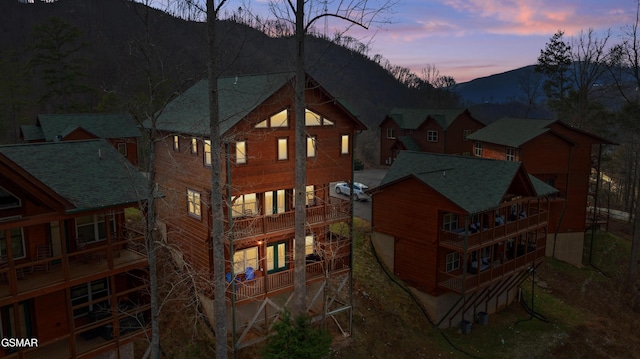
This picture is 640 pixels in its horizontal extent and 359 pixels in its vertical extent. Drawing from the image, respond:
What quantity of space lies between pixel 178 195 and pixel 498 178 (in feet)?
60.8

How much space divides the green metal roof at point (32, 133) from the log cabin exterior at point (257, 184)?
2300 cm

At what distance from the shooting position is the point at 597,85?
5234cm

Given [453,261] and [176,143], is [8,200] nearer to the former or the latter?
[176,143]

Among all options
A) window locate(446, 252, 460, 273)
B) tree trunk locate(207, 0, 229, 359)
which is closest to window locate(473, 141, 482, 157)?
window locate(446, 252, 460, 273)

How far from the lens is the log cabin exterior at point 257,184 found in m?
20.7

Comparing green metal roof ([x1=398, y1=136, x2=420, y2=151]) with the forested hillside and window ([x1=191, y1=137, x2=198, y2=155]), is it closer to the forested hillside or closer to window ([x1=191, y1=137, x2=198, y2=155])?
the forested hillside

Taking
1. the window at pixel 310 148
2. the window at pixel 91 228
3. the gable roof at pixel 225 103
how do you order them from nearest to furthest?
the window at pixel 91 228 < the gable roof at pixel 225 103 < the window at pixel 310 148

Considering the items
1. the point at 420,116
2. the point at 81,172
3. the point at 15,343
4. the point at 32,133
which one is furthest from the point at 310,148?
the point at 420,116

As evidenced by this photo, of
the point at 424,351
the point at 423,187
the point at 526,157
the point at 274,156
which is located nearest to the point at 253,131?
the point at 274,156

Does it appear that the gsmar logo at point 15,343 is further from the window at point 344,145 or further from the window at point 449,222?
the window at point 449,222

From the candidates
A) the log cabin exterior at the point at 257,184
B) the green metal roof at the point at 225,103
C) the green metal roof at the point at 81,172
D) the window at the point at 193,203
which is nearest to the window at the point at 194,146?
the log cabin exterior at the point at 257,184

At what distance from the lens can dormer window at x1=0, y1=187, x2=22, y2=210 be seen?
15.6 meters

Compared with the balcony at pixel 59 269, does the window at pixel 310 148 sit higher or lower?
higher

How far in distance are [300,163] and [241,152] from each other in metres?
5.41
